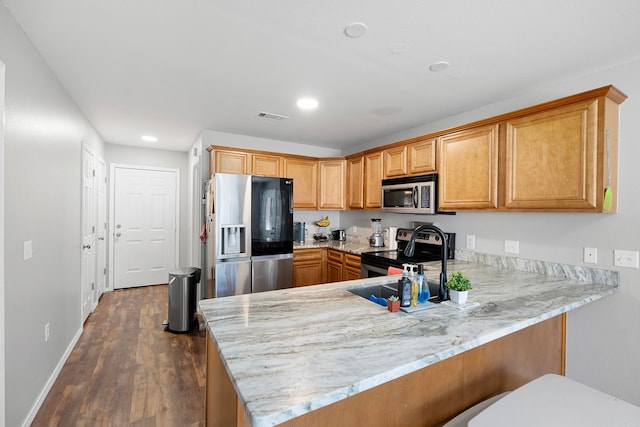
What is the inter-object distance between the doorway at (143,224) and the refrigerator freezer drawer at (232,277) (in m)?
2.73

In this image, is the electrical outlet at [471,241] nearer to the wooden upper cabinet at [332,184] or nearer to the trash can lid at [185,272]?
the wooden upper cabinet at [332,184]

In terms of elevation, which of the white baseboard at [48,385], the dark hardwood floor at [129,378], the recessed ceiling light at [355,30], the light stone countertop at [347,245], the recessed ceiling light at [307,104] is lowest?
the dark hardwood floor at [129,378]

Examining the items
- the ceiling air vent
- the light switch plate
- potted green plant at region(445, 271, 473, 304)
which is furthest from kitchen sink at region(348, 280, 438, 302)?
the ceiling air vent

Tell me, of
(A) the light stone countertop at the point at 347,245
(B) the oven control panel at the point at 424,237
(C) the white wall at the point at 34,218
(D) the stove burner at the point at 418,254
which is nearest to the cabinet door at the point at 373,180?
(B) the oven control panel at the point at 424,237

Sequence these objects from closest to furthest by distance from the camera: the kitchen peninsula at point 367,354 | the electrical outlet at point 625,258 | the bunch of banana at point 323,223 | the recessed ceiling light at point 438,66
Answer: the kitchen peninsula at point 367,354
the electrical outlet at point 625,258
the recessed ceiling light at point 438,66
the bunch of banana at point 323,223

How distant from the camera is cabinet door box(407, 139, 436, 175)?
118 inches

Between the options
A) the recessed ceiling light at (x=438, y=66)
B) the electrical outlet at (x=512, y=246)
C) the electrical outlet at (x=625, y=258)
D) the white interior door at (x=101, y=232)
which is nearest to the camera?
the electrical outlet at (x=625, y=258)

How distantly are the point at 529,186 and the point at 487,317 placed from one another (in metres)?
1.36

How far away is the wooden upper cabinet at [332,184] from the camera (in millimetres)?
4371

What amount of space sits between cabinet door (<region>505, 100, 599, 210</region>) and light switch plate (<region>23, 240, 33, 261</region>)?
3.35 meters

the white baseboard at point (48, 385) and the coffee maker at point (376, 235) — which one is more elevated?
the coffee maker at point (376, 235)

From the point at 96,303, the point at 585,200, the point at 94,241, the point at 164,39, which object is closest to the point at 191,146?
the point at 94,241

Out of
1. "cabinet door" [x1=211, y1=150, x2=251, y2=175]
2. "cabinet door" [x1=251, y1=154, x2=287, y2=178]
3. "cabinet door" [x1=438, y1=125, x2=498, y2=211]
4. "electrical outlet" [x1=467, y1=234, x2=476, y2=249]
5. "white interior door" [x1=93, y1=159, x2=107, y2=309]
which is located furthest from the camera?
"white interior door" [x1=93, y1=159, x2=107, y2=309]

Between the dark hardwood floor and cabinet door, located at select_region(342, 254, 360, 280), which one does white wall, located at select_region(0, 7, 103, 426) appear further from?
cabinet door, located at select_region(342, 254, 360, 280)
